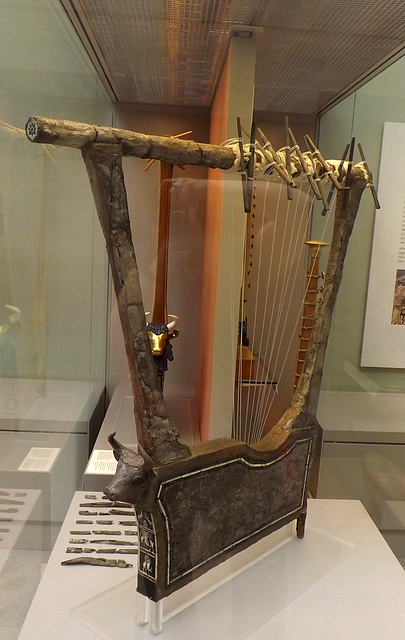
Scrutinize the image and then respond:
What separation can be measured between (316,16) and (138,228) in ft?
2.64

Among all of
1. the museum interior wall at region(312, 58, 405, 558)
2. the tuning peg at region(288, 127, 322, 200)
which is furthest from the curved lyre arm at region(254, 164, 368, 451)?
the museum interior wall at region(312, 58, 405, 558)

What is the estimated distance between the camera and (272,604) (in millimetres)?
1514

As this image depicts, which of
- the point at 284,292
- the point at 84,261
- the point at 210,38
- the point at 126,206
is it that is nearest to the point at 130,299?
the point at 126,206

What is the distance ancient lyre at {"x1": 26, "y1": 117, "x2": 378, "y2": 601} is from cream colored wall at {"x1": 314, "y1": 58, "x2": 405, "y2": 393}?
0.37 metres

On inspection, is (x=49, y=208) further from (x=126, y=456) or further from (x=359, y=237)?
(x=359, y=237)

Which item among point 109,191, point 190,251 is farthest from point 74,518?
point 109,191

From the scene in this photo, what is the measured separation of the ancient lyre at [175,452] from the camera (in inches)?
48.9

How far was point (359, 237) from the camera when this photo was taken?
2.26m

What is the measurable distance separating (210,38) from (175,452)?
1106mm

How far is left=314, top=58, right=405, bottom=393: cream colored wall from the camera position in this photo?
78.0 inches

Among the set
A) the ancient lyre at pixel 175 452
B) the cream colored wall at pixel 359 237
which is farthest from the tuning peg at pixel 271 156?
the cream colored wall at pixel 359 237

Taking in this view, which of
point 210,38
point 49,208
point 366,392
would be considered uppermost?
point 210,38

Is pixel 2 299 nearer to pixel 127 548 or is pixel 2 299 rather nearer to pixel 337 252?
pixel 127 548

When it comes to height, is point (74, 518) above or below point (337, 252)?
below
